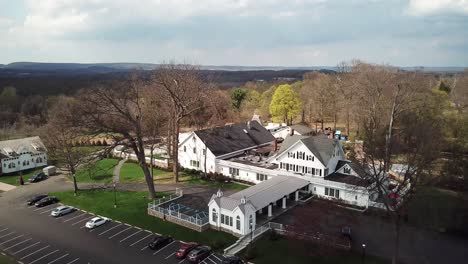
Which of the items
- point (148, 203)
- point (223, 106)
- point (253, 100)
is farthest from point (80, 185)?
point (253, 100)

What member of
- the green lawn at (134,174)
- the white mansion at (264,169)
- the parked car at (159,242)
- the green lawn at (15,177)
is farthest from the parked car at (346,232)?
the green lawn at (15,177)

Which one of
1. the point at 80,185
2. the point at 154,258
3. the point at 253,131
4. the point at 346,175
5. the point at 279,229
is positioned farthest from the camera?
the point at 253,131

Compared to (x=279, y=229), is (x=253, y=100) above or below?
above

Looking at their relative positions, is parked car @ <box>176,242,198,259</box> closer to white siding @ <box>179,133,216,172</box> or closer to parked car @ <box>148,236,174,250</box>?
parked car @ <box>148,236,174,250</box>

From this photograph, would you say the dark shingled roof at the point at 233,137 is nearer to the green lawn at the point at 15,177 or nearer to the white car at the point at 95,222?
the white car at the point at 95,222

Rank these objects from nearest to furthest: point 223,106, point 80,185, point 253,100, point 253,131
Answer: point 80,185 → point 253,131 → point 223,106 → point 253,100

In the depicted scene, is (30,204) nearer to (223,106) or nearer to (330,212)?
(330,212)
